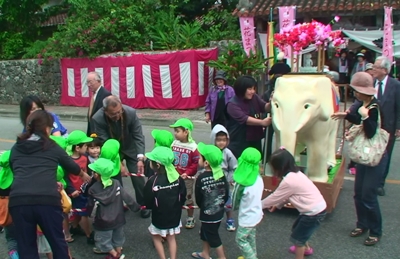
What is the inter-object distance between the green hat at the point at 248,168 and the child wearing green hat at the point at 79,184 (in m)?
1.56

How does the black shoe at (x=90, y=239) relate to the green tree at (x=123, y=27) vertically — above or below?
below

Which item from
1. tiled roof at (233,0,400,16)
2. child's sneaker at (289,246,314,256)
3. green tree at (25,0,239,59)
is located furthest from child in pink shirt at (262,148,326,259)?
green tree at (25,0,239,59)

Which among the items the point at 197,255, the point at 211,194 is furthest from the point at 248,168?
the point at 197,255

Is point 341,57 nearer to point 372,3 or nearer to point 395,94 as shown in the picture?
point 372,3

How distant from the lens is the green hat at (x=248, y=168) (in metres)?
3.76

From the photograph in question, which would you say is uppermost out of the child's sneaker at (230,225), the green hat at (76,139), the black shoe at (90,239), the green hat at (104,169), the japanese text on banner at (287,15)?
the japanese text on banner at (287,15)

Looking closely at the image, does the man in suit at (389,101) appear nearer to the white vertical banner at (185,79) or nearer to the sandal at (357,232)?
the sandal at (357,232)

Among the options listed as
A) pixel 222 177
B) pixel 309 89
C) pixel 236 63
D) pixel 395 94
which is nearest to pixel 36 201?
pixel 222 177

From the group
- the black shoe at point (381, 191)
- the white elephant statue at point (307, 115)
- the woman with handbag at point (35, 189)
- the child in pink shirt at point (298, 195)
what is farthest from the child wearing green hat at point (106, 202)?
the black shoe at point (381, 191)

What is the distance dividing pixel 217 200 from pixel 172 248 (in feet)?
1.93

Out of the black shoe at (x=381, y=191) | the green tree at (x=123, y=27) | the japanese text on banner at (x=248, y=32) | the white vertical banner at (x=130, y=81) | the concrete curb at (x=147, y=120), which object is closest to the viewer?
the black shoe at (x=381, y=191)

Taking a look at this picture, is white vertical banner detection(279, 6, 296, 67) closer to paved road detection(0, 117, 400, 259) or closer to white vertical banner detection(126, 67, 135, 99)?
white vertical banner detection(126, 67, 135, 99)

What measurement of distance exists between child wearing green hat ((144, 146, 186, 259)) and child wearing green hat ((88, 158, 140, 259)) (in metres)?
0.29

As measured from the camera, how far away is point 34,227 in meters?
3.38
